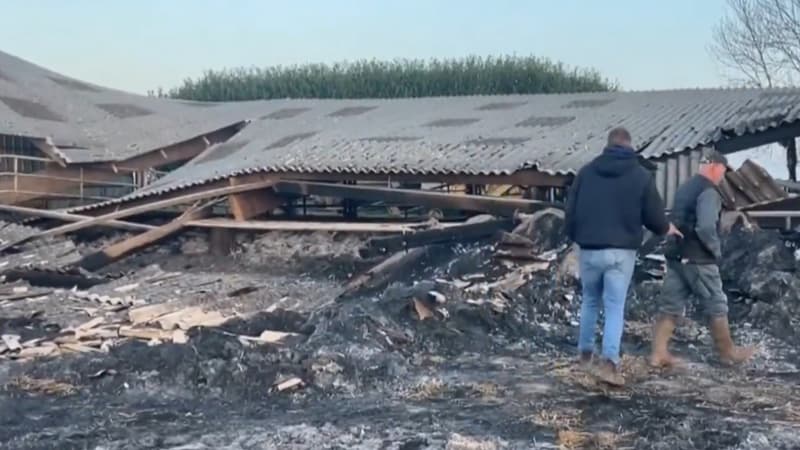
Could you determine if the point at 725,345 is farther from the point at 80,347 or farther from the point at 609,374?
the point at 80,347

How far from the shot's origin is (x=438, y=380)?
7.62 m

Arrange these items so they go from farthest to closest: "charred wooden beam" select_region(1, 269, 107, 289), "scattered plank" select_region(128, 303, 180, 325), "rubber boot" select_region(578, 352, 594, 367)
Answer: "charred wooden beam" select_region(1, 269, 107, 289), "scattered plank" select_region(128, 303, 180, 325), "rubber boot" select_region(578, 352, 594, 367)

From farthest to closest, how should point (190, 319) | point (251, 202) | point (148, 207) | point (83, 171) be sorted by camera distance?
point (83, 171), point (251, 202), point (148, 207), point (190, 319)

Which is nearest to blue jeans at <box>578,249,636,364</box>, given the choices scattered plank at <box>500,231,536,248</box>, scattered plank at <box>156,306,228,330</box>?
scattered plank at <box>500,231,536,248</box>

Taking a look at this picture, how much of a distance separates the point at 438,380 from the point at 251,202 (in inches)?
402

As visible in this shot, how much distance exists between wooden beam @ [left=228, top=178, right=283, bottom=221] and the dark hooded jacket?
34.6 ft

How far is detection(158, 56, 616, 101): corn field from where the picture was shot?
3641cm

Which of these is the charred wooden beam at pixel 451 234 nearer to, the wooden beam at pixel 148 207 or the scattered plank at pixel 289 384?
the wooden beam at pixel 148 207

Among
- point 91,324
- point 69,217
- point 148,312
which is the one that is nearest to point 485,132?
point 69,217

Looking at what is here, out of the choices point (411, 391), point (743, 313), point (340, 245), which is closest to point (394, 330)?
point (411, 391)

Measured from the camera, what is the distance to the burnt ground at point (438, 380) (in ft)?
20.2

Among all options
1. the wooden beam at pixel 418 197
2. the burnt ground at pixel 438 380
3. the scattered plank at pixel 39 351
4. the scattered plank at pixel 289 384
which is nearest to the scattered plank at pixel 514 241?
the burnt ground at pixel 438 380

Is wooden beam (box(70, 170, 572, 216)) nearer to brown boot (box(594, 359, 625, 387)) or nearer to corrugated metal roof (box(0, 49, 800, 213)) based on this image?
corrugated metal roof (box(0, 49, 800, 213))

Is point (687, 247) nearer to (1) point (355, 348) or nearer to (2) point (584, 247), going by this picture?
(2) point (584, 247)
